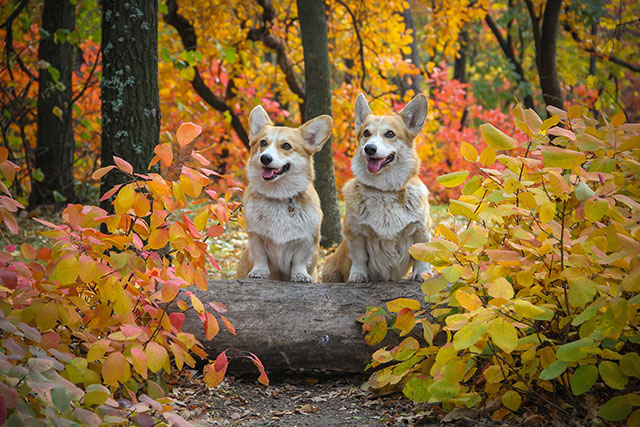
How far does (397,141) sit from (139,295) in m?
2.02

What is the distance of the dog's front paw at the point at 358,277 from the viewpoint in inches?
146

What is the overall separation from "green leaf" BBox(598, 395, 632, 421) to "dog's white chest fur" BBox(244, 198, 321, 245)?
7.14 ft

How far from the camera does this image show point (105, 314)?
2434 mm

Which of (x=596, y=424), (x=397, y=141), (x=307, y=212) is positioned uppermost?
(x=397, y=141)

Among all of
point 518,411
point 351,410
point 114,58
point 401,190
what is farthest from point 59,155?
point 518,411

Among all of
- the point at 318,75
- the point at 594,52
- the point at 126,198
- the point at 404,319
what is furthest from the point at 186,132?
the point at 594,52

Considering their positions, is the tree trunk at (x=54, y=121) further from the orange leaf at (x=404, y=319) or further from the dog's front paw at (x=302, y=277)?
the orange leaf at (x=404, y=319)

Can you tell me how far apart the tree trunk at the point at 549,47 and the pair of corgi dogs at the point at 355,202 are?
4.12 m

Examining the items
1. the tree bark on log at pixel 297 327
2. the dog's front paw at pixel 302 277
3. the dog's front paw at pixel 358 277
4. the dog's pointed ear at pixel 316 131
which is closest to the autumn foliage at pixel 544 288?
the tree bark on log at pixel 297 327

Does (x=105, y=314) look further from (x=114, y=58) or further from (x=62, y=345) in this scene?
(x=114, y=58)

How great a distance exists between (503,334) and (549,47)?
20.2ft

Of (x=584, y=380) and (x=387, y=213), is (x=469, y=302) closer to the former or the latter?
(x=584, y=380)

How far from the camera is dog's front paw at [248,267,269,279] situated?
12.4ft

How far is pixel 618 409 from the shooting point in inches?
81.3
